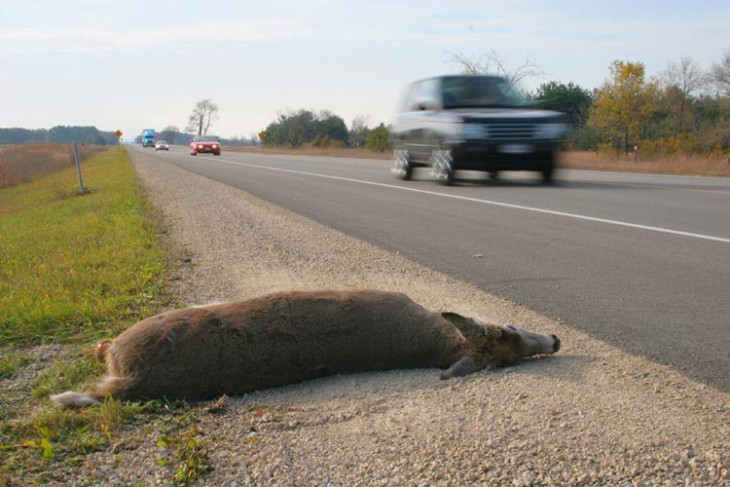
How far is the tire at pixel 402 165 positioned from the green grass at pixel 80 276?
7.28 metres

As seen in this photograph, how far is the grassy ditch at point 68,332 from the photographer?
10.7 ft

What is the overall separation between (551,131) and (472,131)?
67.2 inches

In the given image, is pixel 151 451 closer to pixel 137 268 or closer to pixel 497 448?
pixel 497 448

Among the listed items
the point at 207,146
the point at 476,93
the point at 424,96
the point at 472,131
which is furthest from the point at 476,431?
the point at 207,146

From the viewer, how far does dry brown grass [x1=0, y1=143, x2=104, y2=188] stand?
3722 cm

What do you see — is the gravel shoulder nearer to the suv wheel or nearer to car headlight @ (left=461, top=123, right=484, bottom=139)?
car headlight @ (left=461, top=123, right=484, bottom=139)

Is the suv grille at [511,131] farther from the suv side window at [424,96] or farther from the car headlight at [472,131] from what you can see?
the suv side window at [424,96]

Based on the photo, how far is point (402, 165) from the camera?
63.1 ft

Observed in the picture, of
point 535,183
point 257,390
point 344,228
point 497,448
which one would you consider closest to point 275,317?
point 257,390

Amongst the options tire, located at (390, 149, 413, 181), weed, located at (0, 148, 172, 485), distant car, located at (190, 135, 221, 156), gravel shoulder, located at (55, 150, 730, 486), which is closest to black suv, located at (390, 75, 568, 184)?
tire, located at (390, 149, 413, 181)

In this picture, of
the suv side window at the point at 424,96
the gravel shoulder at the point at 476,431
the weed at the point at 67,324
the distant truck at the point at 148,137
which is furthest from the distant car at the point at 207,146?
the distant truck at the point at 148,137

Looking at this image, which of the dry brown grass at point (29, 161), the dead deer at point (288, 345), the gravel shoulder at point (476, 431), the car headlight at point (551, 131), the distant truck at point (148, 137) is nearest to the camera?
the gravel shoulder at point (476, 431)

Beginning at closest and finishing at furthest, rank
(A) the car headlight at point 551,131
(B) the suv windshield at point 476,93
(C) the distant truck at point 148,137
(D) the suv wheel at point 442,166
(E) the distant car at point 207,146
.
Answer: (A) the car headlight at point 551,131 < (D) the suv wheel at point 442,166 < (B) the suv windshield at point 476,93 < (E) the distant car at point 207,146 < (C) the distant truck at point 148,137

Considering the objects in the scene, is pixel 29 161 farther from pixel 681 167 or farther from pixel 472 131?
pixel 472 131
